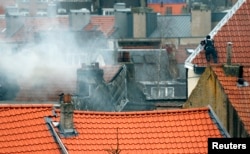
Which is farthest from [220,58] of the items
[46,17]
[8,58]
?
[46,17]

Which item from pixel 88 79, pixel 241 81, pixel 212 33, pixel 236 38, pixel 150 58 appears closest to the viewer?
pixel 241 81

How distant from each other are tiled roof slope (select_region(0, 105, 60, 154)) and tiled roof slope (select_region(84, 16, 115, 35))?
62.4 meters

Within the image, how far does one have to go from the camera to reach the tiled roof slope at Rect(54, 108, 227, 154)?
1529 inches

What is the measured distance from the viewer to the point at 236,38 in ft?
155

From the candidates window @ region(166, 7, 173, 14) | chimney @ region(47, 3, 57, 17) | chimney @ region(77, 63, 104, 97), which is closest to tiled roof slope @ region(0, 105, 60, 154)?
chimney @ region(77, 63, 104, 97)

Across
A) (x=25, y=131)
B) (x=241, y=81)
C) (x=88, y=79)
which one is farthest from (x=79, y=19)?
(x=25, y=131)

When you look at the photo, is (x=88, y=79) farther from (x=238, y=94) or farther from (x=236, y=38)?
(x=238, y=94)

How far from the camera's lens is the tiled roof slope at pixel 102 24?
10400 cm

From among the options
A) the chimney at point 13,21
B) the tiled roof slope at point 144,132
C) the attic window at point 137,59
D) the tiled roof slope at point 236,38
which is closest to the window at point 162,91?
the attic window at point 137,59

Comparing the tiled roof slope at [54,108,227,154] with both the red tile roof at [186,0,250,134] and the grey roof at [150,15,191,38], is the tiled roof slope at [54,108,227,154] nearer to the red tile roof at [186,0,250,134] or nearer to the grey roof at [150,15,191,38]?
the red tile roof at [186,0,250,134]

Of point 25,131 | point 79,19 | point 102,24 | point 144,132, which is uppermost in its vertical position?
point 25,131

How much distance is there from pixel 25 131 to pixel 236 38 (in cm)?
1053

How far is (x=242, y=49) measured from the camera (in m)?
46.8

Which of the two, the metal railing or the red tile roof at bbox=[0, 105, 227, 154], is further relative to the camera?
the metal railing
